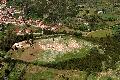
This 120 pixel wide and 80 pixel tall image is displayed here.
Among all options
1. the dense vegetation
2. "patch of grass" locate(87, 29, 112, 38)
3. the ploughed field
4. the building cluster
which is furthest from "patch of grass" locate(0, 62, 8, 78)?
"patch of grass" locate(87, 29, 112, 38)

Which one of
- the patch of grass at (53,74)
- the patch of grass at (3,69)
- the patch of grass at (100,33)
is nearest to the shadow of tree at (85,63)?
the patch of grass at (53,74)

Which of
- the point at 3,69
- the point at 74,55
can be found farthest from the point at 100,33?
the point at 3,69

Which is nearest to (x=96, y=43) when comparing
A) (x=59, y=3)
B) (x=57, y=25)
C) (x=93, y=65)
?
(x=93, y=65)

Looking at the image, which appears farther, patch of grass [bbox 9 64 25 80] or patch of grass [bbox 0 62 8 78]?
patch of grass [bbox 0 62 8 78]

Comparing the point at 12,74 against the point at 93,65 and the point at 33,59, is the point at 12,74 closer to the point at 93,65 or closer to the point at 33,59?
the point at 33,59

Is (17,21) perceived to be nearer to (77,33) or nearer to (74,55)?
(77,33)

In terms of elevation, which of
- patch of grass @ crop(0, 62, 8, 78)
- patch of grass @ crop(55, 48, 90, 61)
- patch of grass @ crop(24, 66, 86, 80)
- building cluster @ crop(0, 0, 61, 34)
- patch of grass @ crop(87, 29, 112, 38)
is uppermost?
patch of grass @ crop(0, 62, 8, 78)

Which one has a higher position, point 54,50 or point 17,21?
point 54,50

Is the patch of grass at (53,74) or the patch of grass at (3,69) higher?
the patch of grass at (3,69)

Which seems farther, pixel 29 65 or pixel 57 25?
pixel 57 25

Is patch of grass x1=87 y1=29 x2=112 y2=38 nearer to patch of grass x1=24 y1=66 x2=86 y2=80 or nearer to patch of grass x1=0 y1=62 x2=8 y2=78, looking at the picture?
patch of grass x1=24 y1=66 x2=86 y2=80

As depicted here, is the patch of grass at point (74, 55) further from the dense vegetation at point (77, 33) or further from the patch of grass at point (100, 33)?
the patch of grass at point (100, 33)
